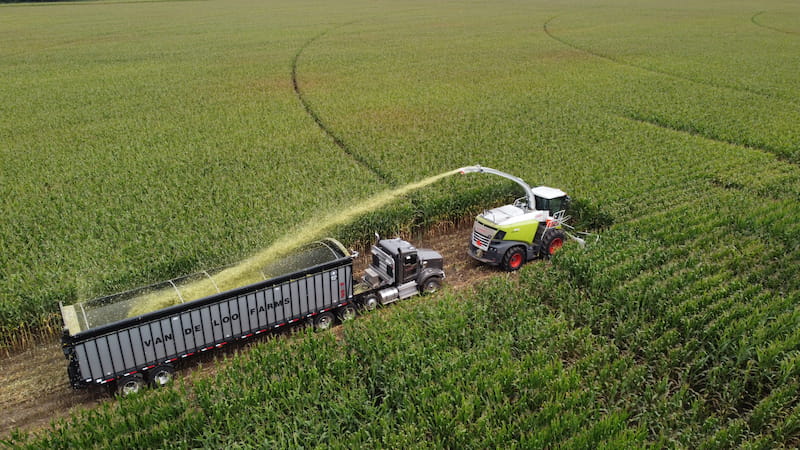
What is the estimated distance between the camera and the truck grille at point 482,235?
58.1ft

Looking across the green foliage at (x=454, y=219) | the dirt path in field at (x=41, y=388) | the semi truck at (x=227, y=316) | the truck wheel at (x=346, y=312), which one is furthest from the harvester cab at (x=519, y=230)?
the dirt path in field at (x=41, y=388)

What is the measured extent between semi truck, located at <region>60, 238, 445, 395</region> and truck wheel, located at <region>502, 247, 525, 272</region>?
109 inches

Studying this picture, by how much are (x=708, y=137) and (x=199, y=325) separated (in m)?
29.5

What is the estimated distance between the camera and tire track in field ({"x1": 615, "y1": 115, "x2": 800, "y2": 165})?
26881 millimetres

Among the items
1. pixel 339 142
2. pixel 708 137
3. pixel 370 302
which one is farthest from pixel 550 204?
pixel 708 137

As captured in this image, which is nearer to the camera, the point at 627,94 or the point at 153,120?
the point at 153,120

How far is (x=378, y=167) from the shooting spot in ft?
85.4

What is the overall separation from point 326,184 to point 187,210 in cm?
588

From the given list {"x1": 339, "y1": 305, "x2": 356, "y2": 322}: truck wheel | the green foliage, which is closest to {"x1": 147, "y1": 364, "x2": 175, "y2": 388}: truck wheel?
the green foliage

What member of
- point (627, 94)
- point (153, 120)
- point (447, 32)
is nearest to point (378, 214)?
point (153, 120)

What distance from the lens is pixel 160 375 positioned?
510 inches

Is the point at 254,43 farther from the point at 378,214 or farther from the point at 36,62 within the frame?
the point at 378,214

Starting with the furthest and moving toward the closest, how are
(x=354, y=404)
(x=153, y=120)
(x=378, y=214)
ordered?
(x=153, y=120) < (x=378, y=214) < (x=354, y=404)

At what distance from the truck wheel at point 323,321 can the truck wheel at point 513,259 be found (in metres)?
6.18
